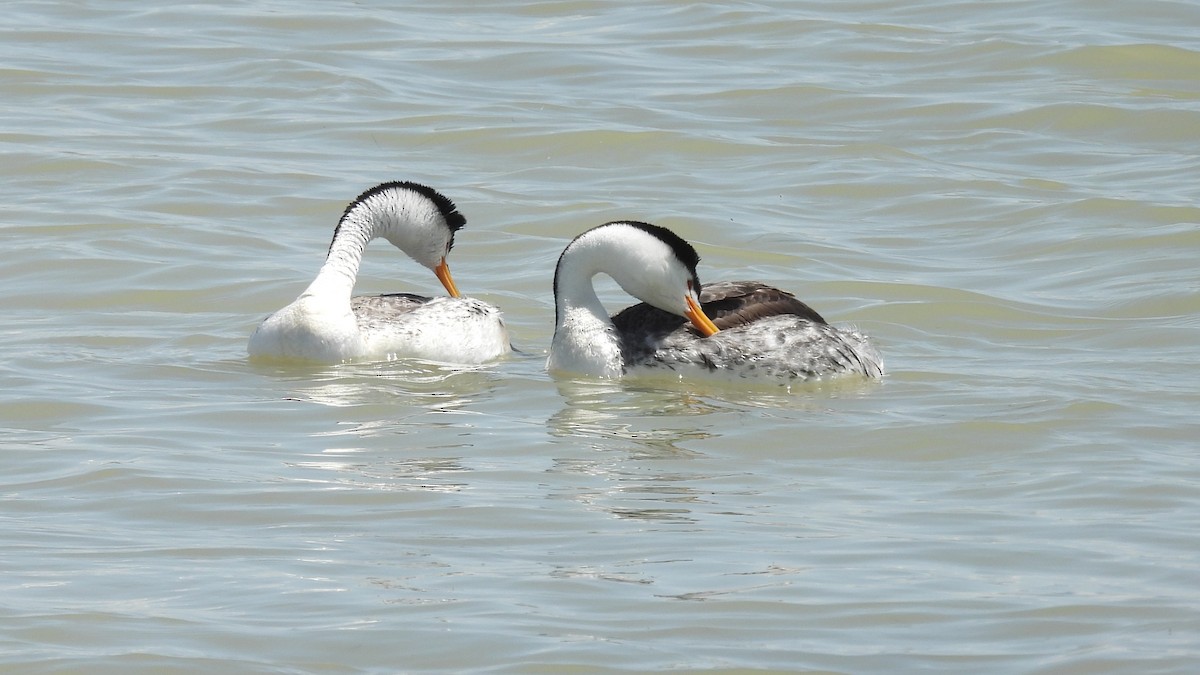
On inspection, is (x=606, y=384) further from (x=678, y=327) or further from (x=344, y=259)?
(x=344, y=259)

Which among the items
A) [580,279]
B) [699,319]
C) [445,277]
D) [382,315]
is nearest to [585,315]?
[580,279]

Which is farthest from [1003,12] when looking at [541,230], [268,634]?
[268,634]

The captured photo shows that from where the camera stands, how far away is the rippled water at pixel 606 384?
6418 mm

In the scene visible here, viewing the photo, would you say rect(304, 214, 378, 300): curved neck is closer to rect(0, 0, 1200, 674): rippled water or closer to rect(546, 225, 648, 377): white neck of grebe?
rect(0, 0, 1200, 674): rippled water

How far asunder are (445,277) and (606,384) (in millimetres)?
2362

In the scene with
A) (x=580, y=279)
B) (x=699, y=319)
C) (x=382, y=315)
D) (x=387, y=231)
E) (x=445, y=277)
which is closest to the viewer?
(x=699, y=319)

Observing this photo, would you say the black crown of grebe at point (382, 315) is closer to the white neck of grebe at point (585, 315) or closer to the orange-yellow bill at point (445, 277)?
the orange-yellow bill at point (445, 277)

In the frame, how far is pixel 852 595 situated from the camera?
6574 mm

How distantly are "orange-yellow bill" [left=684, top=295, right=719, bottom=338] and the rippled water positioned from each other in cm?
51

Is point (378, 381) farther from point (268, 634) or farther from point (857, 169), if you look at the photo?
point (857, 169)

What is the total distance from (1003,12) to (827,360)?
1126 centimetres

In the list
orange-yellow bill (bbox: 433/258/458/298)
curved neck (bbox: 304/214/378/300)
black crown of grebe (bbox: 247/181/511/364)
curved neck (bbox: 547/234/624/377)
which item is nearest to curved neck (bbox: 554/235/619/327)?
curved neck (bbox: 547/234/624/377)

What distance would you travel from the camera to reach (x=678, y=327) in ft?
35.3

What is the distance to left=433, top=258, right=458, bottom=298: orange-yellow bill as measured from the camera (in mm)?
12433
